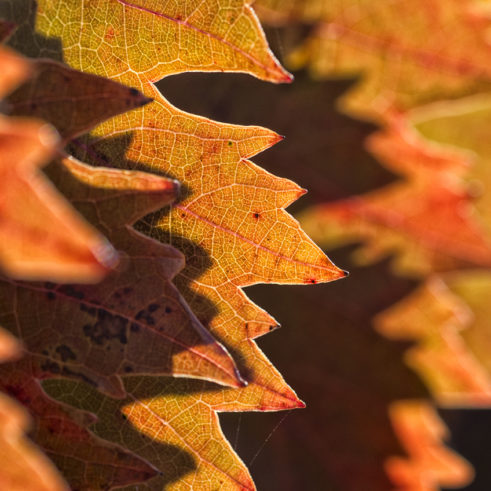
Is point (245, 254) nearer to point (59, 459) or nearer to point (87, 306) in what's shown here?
point (87, 306)

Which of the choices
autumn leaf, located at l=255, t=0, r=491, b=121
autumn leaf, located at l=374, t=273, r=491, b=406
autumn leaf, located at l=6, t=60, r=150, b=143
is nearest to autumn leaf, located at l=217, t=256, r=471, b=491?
autumn leaf, located at l=374, t=273, r=491, b=406

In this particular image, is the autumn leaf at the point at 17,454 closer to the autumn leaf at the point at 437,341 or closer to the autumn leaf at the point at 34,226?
the autumn leaf at the point at 34,226

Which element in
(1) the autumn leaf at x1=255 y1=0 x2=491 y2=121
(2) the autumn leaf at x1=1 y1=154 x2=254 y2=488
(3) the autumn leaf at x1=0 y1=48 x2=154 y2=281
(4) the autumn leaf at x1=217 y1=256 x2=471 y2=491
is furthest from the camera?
(4) the autumn leaf at x1=217 y1=256 x2=471 y2=491

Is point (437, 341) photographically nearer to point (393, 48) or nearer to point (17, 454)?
point (393, 48)

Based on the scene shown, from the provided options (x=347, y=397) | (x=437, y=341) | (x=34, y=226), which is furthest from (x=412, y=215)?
(x=34, y=226)

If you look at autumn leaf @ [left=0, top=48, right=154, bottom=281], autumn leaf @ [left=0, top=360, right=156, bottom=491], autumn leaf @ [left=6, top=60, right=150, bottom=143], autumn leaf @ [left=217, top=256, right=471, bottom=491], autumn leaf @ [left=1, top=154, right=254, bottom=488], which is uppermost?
autumn leaf @ [left=6, top=60, right=150, bottom=143]

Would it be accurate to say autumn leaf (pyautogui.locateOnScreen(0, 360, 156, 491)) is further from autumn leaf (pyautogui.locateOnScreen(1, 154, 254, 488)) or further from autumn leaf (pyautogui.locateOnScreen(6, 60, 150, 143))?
autumn leaf (pyautogui.locateOnScreen(6, 60, 150, 143))

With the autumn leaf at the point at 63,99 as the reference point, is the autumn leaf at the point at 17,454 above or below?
below

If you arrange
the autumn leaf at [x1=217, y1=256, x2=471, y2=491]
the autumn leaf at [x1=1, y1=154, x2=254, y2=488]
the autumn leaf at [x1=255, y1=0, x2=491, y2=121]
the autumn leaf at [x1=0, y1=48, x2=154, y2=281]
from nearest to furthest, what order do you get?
1. the autumn leaf at [x1=0, y1=48, x2=154, y2=281]
2. the autumn leaf at [x1=1, y1=154, x2=254, y2=488]
3. the autumn leaf at [x1=255, y1=0, x2=491, y2=121]
4. the autumn leaf at [x1=217, y1=256, x2=471, y2=491]

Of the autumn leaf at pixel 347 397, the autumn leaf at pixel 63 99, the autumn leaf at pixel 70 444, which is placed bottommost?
the autumn leaf at pixel 347 397

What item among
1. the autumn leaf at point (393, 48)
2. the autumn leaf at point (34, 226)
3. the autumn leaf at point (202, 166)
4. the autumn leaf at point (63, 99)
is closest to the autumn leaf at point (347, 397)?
the autumn leaf at point (393, 48)
